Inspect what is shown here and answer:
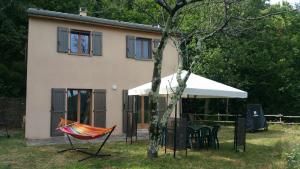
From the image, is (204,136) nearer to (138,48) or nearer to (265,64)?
(138,48)

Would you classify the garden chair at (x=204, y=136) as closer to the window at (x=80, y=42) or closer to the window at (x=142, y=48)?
the window at (x=142, y=48)

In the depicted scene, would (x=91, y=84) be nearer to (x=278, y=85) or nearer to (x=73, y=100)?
(x=73, y=100)

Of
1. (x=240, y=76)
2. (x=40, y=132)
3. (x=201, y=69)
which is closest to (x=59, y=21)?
(x=40, y=132)

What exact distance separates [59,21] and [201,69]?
400 inches

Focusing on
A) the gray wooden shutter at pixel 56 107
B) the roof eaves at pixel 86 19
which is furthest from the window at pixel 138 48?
the gray wooden shutter at pixel 56 107

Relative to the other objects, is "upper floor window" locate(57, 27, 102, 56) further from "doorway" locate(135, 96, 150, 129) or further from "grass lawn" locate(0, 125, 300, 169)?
"grass lawn" locate(0, 125, 300, 169)

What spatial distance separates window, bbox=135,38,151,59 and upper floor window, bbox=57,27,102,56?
1780mm

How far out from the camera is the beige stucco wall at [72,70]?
1384 cm

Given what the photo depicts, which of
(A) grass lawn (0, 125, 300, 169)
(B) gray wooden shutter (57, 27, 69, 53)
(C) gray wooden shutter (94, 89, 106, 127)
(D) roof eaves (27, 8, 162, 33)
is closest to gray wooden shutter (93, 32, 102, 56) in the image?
(D) roof eaves (27, 8, 162, 33)

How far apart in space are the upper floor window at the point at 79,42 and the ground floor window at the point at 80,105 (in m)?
1.57

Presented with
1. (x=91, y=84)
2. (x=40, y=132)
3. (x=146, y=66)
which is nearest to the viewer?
(x=40, y=132)

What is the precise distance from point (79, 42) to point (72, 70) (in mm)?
1177

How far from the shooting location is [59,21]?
46.9ft

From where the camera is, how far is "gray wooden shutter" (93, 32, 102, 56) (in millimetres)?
15096
